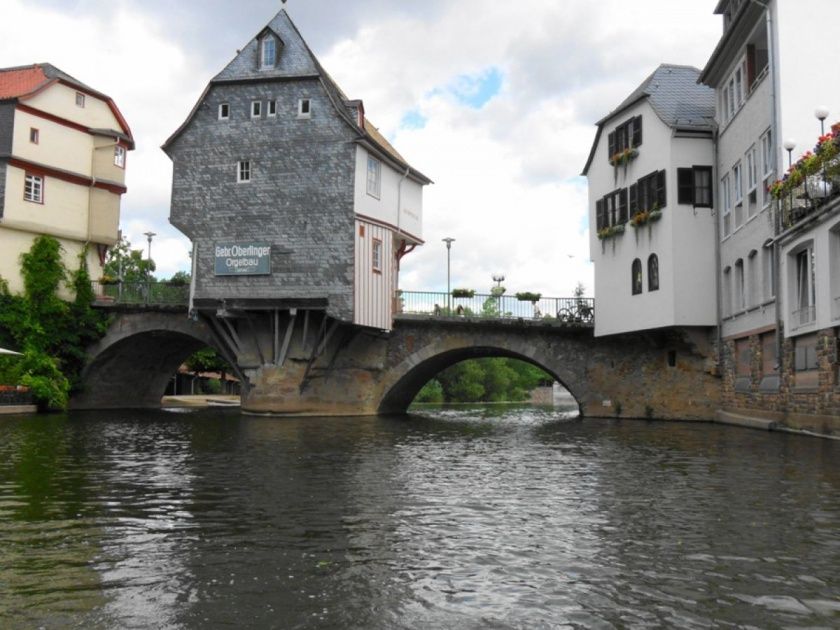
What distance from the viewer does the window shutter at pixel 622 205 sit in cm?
3397

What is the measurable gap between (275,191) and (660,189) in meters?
15.2

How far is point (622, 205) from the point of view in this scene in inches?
1348

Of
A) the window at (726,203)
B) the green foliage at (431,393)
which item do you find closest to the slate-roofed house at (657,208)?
the window at (726,203)

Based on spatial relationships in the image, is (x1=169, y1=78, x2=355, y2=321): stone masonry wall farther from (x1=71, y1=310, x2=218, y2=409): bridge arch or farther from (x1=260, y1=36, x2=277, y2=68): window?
(x1=71, y1=310, x2=218, y2=409): bridge arch

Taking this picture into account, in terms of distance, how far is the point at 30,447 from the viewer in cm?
1916

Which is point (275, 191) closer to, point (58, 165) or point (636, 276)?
point (58, 165)

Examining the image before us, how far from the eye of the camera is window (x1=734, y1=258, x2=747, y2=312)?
28328 mm

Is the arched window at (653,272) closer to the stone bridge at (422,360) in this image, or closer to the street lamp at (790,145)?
the stone bridge at (422,360)

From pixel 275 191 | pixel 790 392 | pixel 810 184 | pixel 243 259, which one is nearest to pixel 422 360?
pixel 243 259

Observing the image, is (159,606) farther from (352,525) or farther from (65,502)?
(65,502)

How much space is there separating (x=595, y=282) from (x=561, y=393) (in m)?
43.7

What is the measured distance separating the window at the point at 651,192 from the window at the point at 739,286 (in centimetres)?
384

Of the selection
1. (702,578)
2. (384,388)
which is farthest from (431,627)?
(384,388)

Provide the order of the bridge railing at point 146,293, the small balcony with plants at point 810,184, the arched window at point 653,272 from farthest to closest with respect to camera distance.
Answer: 1. the bridge railing at point 146,293
2. the arched window at point 653,272
3. the small balcony with plants at point 810,184
